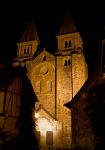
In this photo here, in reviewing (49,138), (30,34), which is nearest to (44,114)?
(49,138)

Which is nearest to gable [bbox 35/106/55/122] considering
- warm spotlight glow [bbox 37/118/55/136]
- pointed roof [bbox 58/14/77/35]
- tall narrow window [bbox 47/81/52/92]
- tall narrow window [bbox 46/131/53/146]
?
warm spotlight glow [bbox 37/118/55/136]

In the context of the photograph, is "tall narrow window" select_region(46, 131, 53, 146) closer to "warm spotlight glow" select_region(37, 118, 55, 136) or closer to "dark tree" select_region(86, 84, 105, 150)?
"warm spotlight glow" select_region(37, 118, 55, 136)

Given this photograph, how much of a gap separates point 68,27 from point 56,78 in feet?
37.2

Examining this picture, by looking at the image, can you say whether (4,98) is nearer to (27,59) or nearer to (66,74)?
(66,74)

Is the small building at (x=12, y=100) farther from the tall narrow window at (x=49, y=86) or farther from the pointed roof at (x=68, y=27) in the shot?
the pointed roof at (x=68, y=27)

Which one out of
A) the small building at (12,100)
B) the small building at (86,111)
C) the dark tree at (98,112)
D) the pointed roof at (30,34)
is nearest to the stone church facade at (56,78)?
the pointed roof at (30,34)

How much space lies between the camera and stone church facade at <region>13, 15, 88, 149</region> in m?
40.9

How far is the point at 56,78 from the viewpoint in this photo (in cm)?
4488

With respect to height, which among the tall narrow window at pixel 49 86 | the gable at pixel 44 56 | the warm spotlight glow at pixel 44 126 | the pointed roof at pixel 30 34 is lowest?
the warm spotlight glow at pixel 44 126

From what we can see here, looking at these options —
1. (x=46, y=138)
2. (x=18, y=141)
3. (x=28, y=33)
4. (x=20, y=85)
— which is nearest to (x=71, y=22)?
(x=28, y=33)

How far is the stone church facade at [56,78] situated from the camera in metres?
40.9

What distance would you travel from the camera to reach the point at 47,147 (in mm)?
39594

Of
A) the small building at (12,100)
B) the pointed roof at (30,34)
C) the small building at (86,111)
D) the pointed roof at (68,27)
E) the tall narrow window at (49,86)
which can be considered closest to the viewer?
the small building at (12,100)

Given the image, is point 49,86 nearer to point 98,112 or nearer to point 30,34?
point 30,34
